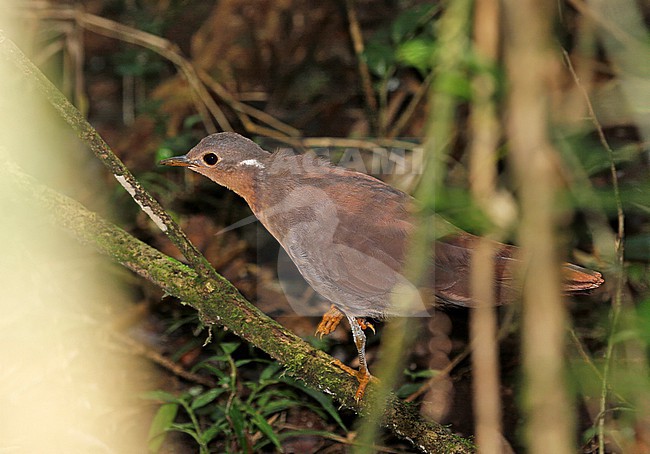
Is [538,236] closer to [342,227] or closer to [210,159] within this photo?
[342,227]

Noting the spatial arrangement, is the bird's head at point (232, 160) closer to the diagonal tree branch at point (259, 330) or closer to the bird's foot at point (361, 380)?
the diagonal tree branch at point (259, 330)

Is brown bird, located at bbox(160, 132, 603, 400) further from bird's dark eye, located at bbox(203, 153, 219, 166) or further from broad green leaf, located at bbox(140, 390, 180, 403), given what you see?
broad green leaf, located at bbox(140, 390, 180, 403)

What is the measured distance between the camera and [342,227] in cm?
234

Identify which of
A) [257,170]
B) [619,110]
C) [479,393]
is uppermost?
[479,393]

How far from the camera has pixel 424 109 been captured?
4.61m

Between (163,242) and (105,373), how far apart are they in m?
0.75

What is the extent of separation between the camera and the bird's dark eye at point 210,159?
2455 millimetres

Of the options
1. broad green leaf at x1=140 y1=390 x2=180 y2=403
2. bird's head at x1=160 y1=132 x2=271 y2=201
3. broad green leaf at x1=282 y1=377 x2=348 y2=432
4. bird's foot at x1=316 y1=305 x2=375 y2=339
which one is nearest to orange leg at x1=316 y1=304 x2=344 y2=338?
bird's foot at x1=316 y1=305 x2=375 y2=339

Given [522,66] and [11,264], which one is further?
[11,264]

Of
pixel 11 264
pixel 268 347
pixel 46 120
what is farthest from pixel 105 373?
pixel 46 120

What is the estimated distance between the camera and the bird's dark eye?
2455 millimetres

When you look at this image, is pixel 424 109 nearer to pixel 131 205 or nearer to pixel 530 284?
pixel 131 205

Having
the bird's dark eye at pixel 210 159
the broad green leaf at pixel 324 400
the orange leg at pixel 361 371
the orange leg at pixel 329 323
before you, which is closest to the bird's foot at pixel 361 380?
the orange leg at pixel 361 371

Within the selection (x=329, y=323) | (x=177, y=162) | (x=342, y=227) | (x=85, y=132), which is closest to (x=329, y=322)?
(x=329, y=323)
